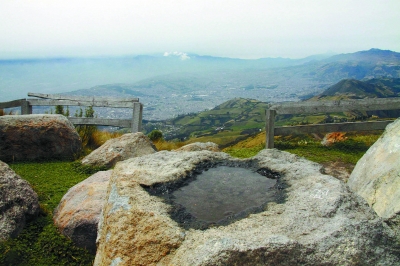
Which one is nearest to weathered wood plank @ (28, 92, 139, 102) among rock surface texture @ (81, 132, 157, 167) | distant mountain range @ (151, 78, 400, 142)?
rock surface texture @ (81, 132, 157, 167)

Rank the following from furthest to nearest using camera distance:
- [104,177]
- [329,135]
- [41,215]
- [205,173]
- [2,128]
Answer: [329,135], [2,128], [104,177], [41,215], [205,173]

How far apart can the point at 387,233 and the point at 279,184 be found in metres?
1.39

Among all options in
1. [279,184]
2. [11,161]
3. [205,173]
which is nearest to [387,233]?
[279,184]

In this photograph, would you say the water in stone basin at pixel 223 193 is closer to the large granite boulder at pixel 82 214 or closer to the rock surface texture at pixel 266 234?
the rock surface texture at pixel 266 234

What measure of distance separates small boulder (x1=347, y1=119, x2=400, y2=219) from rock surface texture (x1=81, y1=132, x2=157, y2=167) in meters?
5.43

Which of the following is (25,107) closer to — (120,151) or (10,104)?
(10,104)

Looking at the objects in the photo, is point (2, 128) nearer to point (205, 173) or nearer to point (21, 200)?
point (21, 200)

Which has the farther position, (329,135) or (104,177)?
(329,135)

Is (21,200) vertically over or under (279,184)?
under

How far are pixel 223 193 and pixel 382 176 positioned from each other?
2.50 metres

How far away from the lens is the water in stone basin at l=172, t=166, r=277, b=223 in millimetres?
3744

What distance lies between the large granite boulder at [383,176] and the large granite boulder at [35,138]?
7623mm

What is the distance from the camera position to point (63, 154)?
31.0 feet

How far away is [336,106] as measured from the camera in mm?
10055
